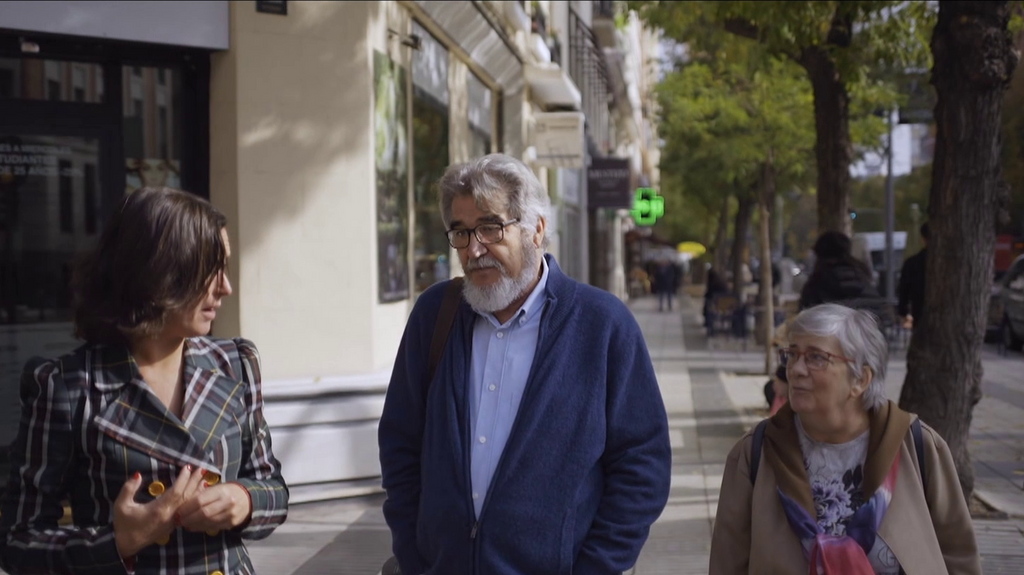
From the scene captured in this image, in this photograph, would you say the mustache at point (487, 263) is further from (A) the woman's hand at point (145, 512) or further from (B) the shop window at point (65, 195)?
(B) the shop window at point (65, 195)

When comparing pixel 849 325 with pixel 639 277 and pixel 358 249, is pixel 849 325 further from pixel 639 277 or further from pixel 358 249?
pixel 639 277

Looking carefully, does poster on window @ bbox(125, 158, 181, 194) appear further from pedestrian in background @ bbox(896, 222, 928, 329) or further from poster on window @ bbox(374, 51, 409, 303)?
pedestrian in background @ bbox(896, 222, 928, 329)

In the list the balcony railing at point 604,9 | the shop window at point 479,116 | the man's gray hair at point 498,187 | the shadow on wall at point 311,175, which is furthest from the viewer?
the balcony railing at point 604,9

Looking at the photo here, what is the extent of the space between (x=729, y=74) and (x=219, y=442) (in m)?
21.6

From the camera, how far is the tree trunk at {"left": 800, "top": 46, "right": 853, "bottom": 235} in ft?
38.1

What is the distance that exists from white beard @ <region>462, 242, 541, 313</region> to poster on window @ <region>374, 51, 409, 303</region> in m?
5.76

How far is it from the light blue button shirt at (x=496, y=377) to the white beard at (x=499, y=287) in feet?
0.18

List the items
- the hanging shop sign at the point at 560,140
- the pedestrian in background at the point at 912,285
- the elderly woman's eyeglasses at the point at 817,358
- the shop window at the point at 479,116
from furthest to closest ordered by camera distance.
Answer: the hanging shop sign at the point at 560,140 → the shop window at the point at 479,116 → the pedestrian in background at the point at 912,285 → the elderly woman's eyeglasses at the point at 817,358

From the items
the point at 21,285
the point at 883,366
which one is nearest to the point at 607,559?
the point at 883,366

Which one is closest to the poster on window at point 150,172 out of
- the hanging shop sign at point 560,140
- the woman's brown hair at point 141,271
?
the woman's brown hair at point 141,271

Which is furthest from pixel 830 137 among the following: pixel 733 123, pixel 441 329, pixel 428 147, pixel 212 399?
pixel 733 123

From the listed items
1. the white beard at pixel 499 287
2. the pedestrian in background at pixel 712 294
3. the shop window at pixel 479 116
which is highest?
the shop window at pixel 479 116

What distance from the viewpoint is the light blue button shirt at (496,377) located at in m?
3.05

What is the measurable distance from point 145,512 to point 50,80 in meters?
5.98
